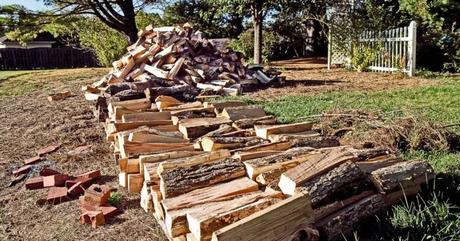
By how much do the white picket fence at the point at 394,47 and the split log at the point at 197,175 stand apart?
8.12 meters

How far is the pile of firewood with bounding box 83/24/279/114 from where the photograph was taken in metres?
8.02

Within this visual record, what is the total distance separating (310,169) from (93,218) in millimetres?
1580

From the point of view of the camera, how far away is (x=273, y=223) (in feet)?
6.89


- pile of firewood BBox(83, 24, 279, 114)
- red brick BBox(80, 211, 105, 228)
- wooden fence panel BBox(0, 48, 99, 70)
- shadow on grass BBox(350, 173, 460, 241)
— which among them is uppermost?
wooden fence panel BBox(0, 48, 99, 70)

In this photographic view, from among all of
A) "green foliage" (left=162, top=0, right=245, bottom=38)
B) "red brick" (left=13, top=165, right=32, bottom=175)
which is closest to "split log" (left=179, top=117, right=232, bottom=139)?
A: "red brick" (left=13, top=165, right=32, bottom=175)

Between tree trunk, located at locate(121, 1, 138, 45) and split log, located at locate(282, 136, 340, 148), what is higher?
tree trunk, located at locate(121, 1, 138, 45)

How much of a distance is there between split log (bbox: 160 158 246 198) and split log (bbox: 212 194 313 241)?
23.5 inches

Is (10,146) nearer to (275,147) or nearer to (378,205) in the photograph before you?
(275,147)

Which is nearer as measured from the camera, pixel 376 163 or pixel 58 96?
pixel 376 163

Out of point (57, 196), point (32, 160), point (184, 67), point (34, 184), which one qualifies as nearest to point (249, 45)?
point (184, 67)

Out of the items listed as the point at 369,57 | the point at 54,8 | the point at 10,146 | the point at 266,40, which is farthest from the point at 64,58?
the point at 10,146

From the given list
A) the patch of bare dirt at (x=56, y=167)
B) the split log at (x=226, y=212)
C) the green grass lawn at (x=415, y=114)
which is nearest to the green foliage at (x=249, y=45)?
the green grass lawn at (x=415, y=114)

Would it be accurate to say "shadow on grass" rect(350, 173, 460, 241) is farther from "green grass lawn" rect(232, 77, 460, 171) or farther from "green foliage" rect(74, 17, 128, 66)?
"green foliage" rect(74, 17, 128, 66)

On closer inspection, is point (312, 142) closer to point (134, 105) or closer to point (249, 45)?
point (134, 105)
